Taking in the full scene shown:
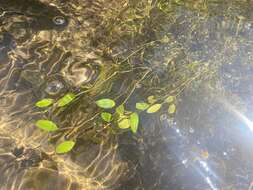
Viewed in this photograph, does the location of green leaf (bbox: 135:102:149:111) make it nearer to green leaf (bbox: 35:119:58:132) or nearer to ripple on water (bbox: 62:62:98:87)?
ripple on water (bbox: 62:62:98:87)

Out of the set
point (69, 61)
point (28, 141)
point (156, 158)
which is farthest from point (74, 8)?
point (156, 158)

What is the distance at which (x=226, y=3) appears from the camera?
3.41 meters

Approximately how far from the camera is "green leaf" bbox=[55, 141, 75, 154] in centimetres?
245

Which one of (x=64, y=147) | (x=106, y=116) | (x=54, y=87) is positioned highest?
(x=54, y=87)

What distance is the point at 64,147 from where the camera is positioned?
245cm

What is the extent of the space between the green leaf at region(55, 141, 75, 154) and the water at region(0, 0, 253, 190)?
0.12 ft

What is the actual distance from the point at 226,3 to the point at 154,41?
34.3 inches

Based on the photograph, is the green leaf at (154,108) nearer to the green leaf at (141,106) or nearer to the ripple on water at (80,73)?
the green leaf at (141,106)

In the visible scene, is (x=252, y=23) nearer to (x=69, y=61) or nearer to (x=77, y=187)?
(x=69, y=61)

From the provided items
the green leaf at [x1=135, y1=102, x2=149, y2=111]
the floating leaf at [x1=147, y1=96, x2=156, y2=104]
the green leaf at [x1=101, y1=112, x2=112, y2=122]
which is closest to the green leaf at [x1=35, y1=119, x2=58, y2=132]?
the green leaf at [x1=101, y1=112, x2=112, y2=122]

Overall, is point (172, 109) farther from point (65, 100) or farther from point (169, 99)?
point (65, 100)

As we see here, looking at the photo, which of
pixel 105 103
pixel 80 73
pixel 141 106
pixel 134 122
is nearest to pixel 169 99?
pixel 141 106

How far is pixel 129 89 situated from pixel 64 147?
67 centimetres

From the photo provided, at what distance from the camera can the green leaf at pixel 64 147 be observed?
245 centimetres
